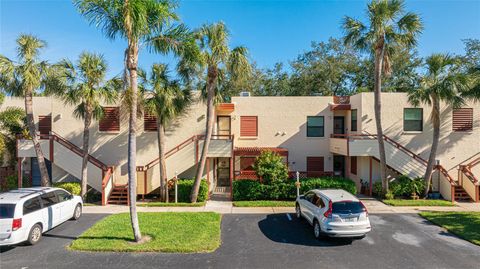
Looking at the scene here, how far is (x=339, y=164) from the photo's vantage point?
21969 millimetres

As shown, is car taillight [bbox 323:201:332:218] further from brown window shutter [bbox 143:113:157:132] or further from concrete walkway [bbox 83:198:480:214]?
brown window shutter [bbox 143:113:157:132]

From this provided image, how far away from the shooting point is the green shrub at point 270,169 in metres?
17.0

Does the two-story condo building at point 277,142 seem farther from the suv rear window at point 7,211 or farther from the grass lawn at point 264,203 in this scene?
the suv rear window at point 7,211

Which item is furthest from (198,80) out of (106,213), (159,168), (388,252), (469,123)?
(469,123)

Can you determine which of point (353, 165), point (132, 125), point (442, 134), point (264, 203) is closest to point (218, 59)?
point (132, 125)

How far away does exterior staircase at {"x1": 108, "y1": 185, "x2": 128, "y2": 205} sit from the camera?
54.7 ft

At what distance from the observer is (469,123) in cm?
1972

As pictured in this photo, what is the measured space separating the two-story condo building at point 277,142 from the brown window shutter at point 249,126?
73 mm

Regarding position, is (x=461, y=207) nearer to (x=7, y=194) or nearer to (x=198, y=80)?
(x=198, y=80)

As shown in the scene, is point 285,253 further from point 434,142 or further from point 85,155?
point 434,142

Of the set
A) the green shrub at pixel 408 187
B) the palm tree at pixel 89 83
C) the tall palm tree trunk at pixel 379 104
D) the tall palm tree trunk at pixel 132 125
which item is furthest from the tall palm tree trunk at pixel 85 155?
the green shrub at pixel 408 187

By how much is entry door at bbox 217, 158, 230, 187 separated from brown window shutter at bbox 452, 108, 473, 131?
15.6m

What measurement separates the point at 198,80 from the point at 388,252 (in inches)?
484

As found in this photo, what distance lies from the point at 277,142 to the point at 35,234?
49.9ft
